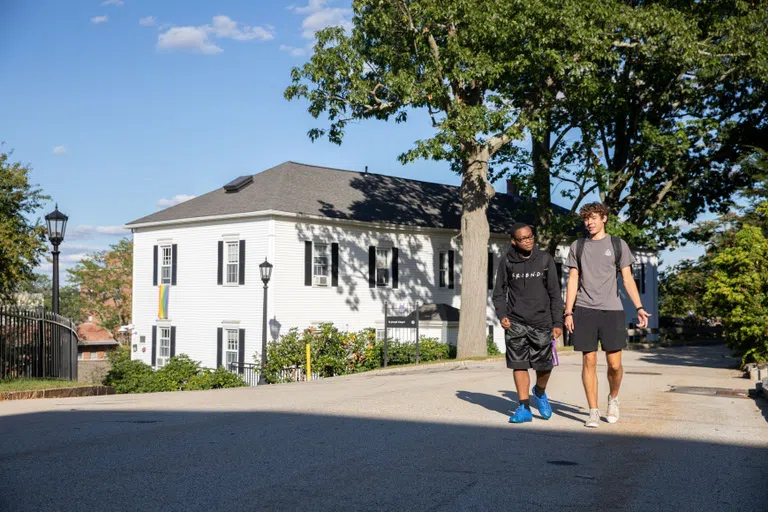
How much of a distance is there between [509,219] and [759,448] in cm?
3430

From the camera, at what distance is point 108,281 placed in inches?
2881

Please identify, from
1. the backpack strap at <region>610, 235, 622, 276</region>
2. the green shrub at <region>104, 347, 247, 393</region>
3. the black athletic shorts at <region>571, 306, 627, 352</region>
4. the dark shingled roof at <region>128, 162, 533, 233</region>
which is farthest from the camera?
the dark shingled roof at <region>128, 162, 533, 233</region>

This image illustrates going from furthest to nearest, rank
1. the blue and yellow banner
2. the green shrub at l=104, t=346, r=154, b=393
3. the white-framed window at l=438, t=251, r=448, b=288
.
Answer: the white-framed window at l=438, t=251, r=448, b=288
the blue and yellow banner
the green shrub at l=104, t=346, r=154, b=393

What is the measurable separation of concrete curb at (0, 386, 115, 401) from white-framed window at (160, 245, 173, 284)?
19.9 m

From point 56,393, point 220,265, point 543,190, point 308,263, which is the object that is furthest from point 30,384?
point 543,190

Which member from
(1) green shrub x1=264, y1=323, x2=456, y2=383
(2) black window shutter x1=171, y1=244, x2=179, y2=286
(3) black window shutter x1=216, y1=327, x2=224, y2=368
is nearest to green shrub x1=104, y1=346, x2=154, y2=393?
(3) black window shutter x1=216, y1=327, x2=224, y2=368

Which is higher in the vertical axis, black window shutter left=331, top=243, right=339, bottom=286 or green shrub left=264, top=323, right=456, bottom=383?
black window shutter left=331, top=243, right=339, bottom=286

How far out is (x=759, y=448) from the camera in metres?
7.03

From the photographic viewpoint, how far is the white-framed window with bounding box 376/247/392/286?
3422 cm

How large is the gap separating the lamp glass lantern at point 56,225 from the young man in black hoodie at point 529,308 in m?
13.2

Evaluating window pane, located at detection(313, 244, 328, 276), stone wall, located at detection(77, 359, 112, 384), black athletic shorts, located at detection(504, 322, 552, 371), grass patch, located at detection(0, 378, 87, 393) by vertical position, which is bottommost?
stone wall, located at detection(77, 359, 112, 384)

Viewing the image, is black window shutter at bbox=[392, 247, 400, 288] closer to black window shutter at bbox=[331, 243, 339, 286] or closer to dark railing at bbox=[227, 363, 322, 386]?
black window shutter at bbox=[331, 243, 339, 286]

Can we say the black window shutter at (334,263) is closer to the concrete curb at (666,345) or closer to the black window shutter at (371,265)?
the black window shutter at (371,265)

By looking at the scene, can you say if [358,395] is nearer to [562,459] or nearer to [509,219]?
[562,459]
